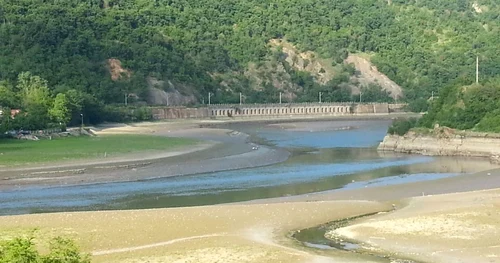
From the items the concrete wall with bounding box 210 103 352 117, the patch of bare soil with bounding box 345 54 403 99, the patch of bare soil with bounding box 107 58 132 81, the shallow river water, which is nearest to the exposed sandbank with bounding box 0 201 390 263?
the shallow river water

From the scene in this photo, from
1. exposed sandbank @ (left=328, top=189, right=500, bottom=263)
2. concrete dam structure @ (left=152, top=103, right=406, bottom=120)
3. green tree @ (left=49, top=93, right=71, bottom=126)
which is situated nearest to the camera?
exposed sandbank @ (left=328, top=189, right=500, bottom=263)

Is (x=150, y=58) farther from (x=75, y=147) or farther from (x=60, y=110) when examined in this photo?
(x=75, y=147)

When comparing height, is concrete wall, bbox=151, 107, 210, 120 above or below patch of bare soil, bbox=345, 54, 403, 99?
below

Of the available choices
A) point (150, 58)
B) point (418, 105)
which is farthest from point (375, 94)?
point (150, 58)

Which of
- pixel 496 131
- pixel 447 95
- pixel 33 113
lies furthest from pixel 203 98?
pixel 496 131

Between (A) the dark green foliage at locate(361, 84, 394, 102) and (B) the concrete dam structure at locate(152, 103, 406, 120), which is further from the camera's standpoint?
(A) the dark green foliage at locate(361, 84, 394, 102)

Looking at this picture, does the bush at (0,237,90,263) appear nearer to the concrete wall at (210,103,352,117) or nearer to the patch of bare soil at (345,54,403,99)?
the concrete wall at (210,103,352,117)

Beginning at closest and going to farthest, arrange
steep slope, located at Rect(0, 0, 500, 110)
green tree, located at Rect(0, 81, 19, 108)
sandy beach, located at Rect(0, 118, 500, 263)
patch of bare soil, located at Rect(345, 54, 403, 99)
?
sandy beach, located at Rect(0, 118, 500, 263), green tree, located at Rect(0, 81, 19, 108), steep slope, located at Rect(0, 0, 500, 110), patch of bare soil, located at Rect(345, 54, 403, 99)
